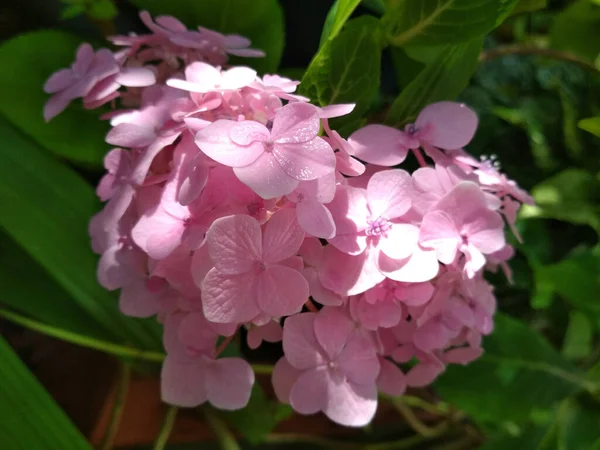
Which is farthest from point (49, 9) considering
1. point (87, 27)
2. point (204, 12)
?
point (204, 12)

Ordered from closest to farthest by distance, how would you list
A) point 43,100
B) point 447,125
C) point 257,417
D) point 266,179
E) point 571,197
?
point 266,179, point 447,125, point 43,100, point 257,417, point 571,197

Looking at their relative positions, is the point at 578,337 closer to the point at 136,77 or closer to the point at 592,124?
the point at 592,124

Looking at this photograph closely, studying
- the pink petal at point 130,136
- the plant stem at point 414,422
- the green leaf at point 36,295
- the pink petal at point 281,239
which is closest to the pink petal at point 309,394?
the pink petal at point 281,239

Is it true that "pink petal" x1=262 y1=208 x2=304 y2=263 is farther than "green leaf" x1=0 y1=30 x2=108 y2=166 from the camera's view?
No

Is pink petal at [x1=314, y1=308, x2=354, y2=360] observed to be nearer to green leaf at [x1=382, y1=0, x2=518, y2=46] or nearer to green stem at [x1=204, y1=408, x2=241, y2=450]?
green leaf at [x1=382, y1=0, x2=518, y2=46]

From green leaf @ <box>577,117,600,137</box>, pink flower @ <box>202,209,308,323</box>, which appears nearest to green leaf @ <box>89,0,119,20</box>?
pink flower @ <box>202,209,308,323</box>

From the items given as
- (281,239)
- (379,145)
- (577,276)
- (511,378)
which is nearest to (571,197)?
(577,276)
